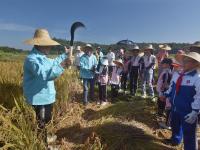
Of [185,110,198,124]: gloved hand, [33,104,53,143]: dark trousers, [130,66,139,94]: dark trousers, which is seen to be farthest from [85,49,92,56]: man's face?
[185,110,198,124]: gloved hand

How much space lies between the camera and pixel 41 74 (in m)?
4.89

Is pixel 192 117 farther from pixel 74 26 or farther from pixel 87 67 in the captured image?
pixel 87 67

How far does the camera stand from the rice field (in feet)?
13.9

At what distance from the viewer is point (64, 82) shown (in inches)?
291

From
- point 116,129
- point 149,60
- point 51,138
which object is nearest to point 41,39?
point 51,138

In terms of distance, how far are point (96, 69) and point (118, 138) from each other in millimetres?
4778

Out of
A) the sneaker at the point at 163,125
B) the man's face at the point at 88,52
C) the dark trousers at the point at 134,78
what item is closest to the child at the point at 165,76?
the sneaker at the point at 163,125

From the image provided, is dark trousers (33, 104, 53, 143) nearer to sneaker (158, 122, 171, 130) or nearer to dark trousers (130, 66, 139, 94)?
sneaker (158, 122, 171, 130)

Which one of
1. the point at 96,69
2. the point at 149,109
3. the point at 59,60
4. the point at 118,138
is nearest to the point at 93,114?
the point at 149,109

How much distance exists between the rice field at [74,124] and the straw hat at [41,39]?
90 centimetres

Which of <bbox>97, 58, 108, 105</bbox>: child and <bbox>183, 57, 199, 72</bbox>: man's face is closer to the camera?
<bbox>183, 57, 199, 72</bbox>: man's face

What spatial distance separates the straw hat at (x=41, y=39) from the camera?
505 centimetres

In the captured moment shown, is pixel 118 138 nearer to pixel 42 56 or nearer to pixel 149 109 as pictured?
pixel 42 56

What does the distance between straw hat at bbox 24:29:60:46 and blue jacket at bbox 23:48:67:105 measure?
13cm
